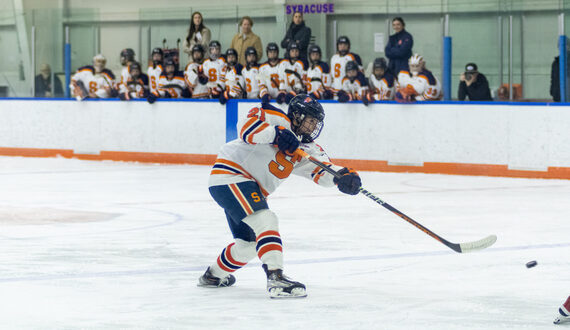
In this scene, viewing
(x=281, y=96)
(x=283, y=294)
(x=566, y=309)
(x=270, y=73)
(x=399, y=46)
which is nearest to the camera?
(x=566, y=309)

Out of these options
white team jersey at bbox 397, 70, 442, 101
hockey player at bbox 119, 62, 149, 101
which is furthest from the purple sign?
hockey player at bbox 119, 62, 149, 101

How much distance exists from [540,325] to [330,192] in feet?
18.1

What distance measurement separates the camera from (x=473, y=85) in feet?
36.1

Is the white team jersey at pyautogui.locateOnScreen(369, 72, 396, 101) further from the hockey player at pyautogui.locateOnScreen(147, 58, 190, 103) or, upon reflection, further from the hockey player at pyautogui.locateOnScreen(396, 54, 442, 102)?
the hockey player at pyautogui.locateOnScreen(147, 58, 190, 103)

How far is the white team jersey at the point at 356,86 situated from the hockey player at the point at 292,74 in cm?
52

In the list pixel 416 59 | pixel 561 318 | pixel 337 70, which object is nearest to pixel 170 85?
pixel 337 70

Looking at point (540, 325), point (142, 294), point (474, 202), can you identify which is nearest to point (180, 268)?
point (142, 294)

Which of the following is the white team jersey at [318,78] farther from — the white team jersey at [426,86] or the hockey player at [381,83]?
the white team jersey at [426,86]

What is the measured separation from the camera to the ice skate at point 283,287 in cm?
416

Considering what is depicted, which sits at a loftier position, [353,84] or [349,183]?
[353,84]

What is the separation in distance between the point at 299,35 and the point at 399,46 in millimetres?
1313

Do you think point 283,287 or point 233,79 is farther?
point 233,79

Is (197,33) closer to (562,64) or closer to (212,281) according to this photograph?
(562,64)

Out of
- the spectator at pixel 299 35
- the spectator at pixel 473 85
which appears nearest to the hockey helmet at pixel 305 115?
the spectator at pixel 473 85
